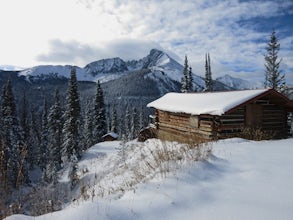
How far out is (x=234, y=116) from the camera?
17.3 m

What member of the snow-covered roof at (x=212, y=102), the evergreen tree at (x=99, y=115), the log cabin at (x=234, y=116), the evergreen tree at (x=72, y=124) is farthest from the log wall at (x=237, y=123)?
the evergreen tree at (x=99, y=115)

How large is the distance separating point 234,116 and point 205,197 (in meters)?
13.9

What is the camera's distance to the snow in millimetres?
3809

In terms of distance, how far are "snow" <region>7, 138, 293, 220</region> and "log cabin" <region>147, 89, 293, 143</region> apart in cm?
1016

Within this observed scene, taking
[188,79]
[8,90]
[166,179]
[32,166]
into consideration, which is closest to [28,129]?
[32,166]

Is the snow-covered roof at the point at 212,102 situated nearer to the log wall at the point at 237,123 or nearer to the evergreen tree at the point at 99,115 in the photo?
the log wall at the point at 237,123

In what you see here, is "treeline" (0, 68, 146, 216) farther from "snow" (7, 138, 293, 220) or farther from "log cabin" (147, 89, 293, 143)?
"snow" (7, 138, 293, 220)

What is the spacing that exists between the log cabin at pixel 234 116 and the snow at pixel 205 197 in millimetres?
10158

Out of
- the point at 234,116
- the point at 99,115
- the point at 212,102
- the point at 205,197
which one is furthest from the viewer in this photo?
the point at 99,115

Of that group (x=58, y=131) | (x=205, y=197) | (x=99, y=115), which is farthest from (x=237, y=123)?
(x=58, y=131)

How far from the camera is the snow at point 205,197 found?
3.81 m

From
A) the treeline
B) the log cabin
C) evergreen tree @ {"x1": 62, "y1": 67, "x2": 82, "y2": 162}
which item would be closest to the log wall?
the log cabin

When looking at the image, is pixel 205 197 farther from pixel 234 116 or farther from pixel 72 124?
pixel 72 124

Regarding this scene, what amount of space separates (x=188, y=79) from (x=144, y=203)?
144 feet
